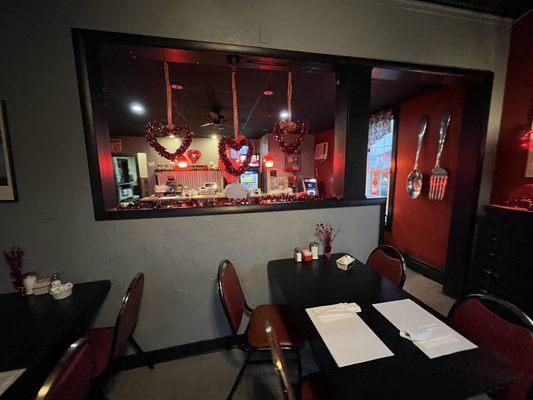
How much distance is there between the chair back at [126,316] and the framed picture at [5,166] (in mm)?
1002

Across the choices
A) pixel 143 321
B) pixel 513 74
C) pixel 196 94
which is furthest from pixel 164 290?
pixel 513 74

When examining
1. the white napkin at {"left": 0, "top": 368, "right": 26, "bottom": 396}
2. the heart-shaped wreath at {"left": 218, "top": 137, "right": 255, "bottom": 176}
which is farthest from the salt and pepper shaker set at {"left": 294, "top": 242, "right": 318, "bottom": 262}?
the white napkin at {"left": 0, "top": 368, "right": 26, "bottom": 396}

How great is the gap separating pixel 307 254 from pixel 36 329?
1.58 meters

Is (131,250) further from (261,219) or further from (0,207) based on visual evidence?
(261,219)

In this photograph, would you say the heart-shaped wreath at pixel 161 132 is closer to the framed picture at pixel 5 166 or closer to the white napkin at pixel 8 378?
the framed picture at pixel 5 166

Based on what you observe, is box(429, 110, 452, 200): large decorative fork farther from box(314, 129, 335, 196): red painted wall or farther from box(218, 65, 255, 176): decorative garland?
box(314, 129, 335, 196): red painted wall

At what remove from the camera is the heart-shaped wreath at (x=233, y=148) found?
79.2 inches

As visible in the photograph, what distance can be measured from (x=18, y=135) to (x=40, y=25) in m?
0.68

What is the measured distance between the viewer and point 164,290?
5.27 ft

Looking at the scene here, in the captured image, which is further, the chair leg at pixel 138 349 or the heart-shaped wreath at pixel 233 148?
the heart-shaped wreath at pixel 233 148

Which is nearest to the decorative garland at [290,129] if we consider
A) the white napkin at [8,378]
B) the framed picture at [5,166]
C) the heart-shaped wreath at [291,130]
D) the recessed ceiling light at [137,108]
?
the heart-shaped wreath at [291,130]

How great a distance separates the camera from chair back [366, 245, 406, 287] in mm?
1445

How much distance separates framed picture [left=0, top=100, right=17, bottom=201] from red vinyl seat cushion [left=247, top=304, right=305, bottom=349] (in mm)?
1738

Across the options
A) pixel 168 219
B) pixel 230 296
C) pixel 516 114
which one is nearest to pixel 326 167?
pixel 516 114
